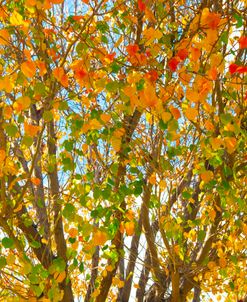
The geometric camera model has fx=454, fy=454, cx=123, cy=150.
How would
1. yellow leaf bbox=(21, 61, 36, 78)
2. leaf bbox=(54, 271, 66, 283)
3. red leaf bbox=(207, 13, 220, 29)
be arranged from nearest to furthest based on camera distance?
1. yellow leaf bbox=(21, 61, 36, 78)
2. red leaf bbox=(207, 13, 220, 29)
3. leaf bbox=(54, 271, 66, 283)

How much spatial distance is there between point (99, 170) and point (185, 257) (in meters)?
1.47

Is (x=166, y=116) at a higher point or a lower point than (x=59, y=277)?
higher

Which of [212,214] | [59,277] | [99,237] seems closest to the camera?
[99,237]

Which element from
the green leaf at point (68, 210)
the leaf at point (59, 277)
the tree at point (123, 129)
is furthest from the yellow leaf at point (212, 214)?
the green leaf at point (68, 210)

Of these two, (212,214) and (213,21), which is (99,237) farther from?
(213,21)

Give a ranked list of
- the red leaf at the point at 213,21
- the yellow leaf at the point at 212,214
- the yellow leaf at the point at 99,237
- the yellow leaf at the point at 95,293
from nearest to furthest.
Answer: the red leaf at the point at 213,21, the yellow leaf at the point at 99,237, the yellow leaf at the point at 212,214, the yellow leaf at the point at 95,293

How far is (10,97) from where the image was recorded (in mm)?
4906

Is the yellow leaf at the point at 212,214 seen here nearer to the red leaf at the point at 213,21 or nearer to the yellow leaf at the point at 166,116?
the yellow leaf at the point at 166,116

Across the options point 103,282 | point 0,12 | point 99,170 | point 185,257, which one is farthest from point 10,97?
point 185,257

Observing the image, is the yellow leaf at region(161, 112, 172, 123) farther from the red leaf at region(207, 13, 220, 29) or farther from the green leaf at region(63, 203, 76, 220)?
the green leaf at region(63, 203, 76, 220)

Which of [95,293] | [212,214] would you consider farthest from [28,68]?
[95,293]

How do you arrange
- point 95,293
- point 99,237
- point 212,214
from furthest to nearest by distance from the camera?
point 95,293
point 212,214
point 99,237

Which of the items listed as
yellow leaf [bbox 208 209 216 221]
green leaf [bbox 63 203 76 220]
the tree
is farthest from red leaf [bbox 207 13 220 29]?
yellow leaf [bbox 208 209 216 221]

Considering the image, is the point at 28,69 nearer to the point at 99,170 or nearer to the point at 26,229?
the point at 26,229
